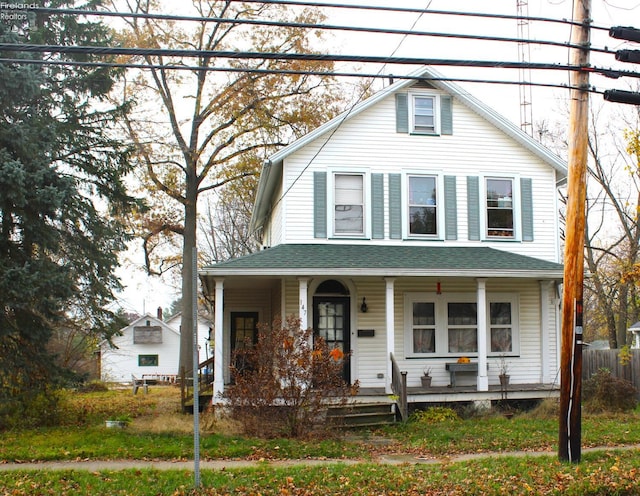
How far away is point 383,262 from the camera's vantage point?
54.2 ft

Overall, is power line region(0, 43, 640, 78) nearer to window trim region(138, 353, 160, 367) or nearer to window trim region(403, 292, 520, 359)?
window trim region(403, 292, 520, 359)

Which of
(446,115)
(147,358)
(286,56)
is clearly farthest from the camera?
(147,358)

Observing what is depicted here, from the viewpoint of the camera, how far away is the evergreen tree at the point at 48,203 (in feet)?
45.6

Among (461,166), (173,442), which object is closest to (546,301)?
(461,166)

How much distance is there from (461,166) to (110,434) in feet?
36.2

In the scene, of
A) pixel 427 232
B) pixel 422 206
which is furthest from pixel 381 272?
pixel 422 206

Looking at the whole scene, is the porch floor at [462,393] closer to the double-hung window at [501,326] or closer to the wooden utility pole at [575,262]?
the double-hung window at [501,326]

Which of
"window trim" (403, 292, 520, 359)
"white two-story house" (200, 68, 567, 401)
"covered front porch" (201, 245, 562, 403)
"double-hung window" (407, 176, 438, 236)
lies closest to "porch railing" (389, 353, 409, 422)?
"covered front porch" (201, 245, 562, 403)

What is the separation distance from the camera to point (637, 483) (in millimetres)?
9727

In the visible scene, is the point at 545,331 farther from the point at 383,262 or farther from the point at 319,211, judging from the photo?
the point at 319,211

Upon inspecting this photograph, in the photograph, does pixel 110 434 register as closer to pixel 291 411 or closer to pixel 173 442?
pixel 173 442

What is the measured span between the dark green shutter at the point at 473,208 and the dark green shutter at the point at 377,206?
240 centimetres

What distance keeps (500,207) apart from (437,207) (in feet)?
6.04

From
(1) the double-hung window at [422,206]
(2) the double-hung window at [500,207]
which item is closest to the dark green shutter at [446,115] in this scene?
(1) the double-hung window at [422,206]
